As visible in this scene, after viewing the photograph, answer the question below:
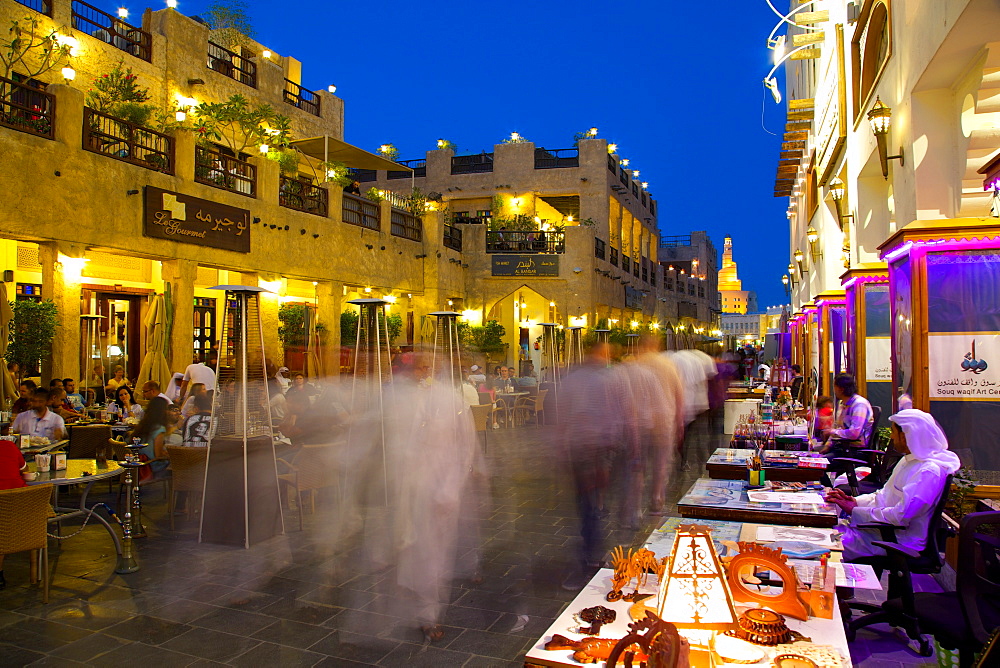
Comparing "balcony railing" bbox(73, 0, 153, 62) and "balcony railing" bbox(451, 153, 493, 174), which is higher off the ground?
"balcony railing" bbox(451, 153, 493, 174)

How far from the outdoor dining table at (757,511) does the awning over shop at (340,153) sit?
1522 centimetres

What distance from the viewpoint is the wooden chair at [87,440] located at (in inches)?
312

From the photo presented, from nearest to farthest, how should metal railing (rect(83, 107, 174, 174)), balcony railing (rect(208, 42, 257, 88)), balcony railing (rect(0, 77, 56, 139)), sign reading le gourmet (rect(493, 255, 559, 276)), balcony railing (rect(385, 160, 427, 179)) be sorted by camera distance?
balcony railing (rect(0, 77, 56, 139)), metal railing (rect(83, 107, 174, 174)), balcony railing (rect(208, 42, 257, 88)), sign reading le gourmet (rect(493, 255, 559, 276)), balcony railing (rect(385, 160, 427, 179))

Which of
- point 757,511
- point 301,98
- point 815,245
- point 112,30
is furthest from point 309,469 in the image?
point 301,98

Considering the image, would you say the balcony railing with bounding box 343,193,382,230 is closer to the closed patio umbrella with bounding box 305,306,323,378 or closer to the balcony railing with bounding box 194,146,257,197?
the closed patio umbrella with bounding box 305,306,323,378

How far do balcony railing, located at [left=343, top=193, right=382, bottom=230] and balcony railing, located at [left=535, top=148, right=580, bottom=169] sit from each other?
12.6 meters

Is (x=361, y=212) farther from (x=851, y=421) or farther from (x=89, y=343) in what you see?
(x=851, y=421)

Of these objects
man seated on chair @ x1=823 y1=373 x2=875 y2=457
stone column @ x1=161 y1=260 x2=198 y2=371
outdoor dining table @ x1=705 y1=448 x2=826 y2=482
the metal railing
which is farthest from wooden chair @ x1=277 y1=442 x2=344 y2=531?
the metal railing

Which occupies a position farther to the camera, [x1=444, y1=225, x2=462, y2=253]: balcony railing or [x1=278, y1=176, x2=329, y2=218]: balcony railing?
[x1=444, y1=225, x2=462, y2=253]: balcony railing

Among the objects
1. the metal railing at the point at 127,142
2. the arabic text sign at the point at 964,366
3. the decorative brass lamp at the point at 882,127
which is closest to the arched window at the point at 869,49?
the decorative brass lamp at the point at 882,127

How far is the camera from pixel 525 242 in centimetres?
2528

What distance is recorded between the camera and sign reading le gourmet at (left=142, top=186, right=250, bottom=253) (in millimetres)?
11695

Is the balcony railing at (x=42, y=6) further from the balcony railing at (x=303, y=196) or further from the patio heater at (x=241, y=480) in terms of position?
the patio heater at (x=241, y=480)

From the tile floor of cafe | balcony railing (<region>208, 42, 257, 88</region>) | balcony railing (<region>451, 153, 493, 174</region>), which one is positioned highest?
balcony railing (<region>451, 153, 493, 174</region>)
